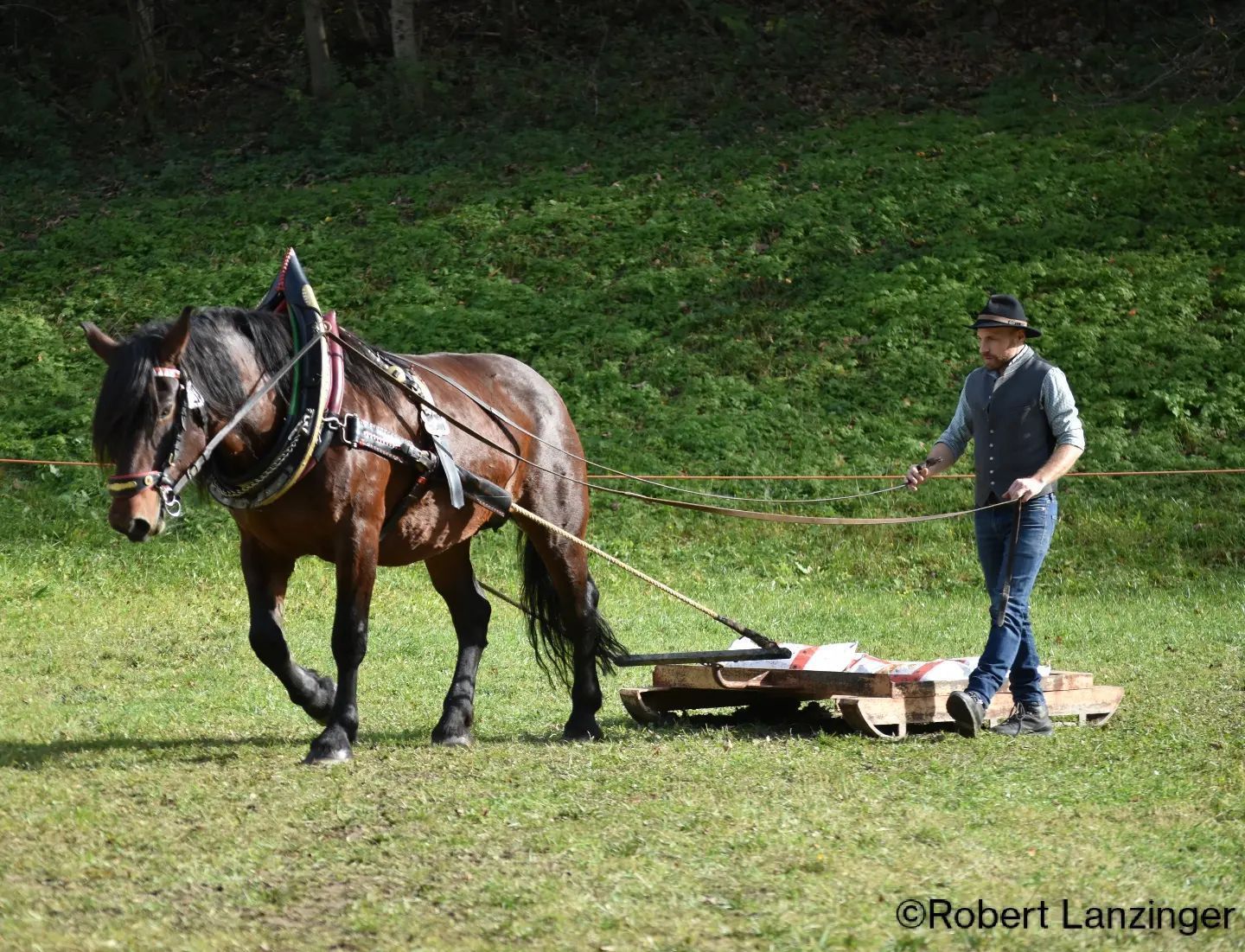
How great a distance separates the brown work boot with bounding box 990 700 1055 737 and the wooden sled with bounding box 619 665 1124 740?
0.26 ft

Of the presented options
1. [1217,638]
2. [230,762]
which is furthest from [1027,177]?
[230,762]

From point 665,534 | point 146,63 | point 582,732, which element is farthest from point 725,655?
point 146,63

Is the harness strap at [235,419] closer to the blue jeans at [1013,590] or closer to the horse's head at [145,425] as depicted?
the horse's head at [145,425]

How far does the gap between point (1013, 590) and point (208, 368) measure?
380cm

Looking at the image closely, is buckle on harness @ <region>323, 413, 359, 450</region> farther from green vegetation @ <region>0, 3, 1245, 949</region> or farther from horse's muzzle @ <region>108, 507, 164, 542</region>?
green vegetation @ <region>0, 3, 1245, 949</region>

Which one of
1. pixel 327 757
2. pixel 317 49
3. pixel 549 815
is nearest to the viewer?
pixel 549 815

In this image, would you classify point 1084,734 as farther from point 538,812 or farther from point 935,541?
point 935,541

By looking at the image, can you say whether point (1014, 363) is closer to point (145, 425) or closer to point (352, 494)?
point (352, 494)

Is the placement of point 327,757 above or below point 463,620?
below

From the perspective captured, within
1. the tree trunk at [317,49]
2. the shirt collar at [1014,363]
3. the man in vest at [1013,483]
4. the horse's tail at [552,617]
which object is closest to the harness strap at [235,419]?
the horse's tail at [552,617]

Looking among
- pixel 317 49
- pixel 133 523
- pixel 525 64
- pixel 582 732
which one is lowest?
pixel 582 732

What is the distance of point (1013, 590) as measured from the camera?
6.53 m

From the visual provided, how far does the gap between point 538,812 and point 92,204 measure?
1604 cm

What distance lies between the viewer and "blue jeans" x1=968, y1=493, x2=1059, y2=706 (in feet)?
21.2
